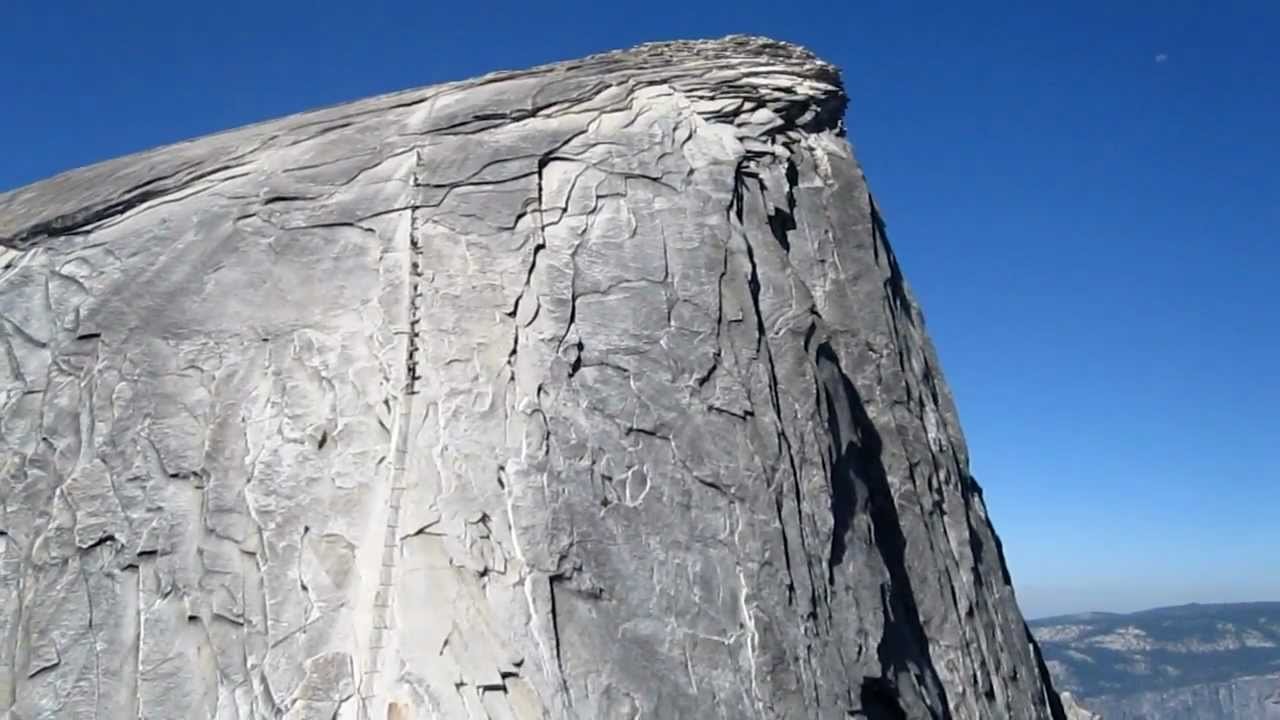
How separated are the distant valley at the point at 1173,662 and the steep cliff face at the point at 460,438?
104836mm

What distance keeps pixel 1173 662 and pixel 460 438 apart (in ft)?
517

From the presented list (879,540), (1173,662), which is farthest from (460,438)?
(1173,662)

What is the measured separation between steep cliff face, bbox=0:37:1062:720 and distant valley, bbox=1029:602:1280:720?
105 metres

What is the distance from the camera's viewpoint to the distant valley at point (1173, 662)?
4545 inches

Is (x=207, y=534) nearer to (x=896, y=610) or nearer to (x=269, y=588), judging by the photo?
(x=269, y=588)

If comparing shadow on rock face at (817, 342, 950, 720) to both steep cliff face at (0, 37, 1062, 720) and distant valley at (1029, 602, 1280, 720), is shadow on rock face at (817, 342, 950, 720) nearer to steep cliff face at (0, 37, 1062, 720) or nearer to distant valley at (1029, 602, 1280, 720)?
steep cliff face at (0, 37, 1062, 720)

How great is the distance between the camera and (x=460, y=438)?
7406 millimetres

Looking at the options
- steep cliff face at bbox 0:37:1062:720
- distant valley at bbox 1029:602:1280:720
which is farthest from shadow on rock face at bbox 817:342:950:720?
distant valley at bbox 1029:602:1280:720

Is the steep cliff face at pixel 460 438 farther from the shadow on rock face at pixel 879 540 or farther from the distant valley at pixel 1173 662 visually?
the distant valley at pixel 1173 662

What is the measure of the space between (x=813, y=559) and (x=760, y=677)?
1114 mm

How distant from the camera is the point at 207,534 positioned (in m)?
7.35

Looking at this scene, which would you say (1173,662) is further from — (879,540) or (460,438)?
(460,438)

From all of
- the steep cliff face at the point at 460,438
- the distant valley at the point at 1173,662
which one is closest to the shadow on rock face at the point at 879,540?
the steep cliff face at the point at 460,438

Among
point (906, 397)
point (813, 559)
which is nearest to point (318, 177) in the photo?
point (813, 559)
